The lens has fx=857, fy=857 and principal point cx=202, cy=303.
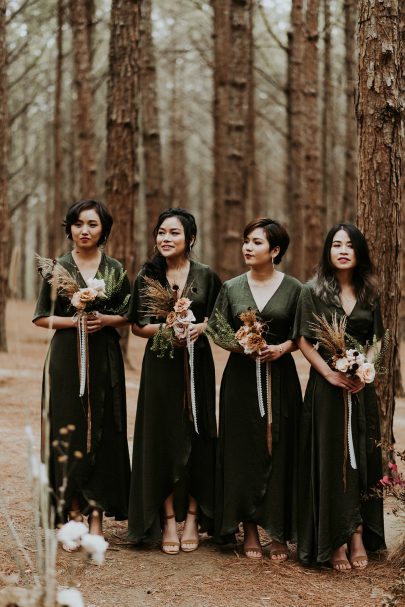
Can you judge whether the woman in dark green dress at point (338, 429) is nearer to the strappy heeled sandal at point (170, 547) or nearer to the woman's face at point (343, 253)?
the woman's face at point (343, 253)

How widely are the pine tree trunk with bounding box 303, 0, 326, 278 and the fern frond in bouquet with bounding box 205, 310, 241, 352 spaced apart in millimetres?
10215

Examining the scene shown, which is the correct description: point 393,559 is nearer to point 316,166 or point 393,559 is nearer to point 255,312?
point 255,312

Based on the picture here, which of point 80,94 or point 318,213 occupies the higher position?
point 80,94

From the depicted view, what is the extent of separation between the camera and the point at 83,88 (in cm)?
1755

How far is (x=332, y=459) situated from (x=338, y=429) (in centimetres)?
19

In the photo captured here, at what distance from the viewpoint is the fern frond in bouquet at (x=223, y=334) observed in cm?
536

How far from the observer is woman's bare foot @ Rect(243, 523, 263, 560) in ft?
18.3

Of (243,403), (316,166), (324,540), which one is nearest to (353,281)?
(243,403)

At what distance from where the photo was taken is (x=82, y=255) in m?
5.84

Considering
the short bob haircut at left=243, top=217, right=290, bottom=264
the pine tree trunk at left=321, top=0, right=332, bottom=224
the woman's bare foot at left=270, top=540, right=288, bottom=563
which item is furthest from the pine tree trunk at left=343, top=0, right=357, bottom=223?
the woman's bare foot at left=270, top=540, right=288, bottom=563

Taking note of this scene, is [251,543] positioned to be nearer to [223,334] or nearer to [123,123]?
[223,334]

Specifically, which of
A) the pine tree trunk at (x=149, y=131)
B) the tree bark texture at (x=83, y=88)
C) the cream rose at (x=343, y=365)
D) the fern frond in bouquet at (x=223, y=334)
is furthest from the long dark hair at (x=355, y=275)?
the tree bark texture at (x=83, y=88)

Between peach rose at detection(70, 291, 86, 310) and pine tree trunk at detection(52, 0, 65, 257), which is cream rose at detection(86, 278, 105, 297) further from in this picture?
pine tree trunk at detection(52, 0, 65, 257)

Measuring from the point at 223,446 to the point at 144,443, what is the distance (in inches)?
20.6
